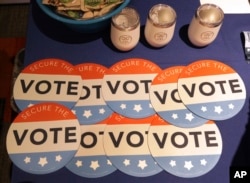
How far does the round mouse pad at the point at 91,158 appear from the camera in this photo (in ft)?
2.15

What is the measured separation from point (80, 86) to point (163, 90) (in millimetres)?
206

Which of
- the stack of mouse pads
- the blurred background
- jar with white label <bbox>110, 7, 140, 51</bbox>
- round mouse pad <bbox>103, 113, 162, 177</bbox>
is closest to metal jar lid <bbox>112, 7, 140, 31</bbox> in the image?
jar with white label <bbox>110, 7, 140, 51</bbox>

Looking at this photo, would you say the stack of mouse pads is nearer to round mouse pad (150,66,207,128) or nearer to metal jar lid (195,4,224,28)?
round mouse pad (150,66,207,128)

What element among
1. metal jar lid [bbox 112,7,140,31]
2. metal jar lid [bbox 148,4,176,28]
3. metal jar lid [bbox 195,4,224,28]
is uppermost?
metal jar lid [bbox 195,4,224,28]

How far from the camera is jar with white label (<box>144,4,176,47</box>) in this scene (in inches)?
28.6

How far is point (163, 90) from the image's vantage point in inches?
29.2

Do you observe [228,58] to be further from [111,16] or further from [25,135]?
[25,135]

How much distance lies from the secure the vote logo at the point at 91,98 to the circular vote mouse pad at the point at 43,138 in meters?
0.03

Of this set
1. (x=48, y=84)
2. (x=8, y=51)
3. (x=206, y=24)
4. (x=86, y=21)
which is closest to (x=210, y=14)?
(x=206, y=24)

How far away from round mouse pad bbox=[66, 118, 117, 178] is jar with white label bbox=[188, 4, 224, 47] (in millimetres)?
339

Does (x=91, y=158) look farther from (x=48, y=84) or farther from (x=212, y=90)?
(x=212, y=90)

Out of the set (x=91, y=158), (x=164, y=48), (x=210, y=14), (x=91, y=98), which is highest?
(x=210, y=14)

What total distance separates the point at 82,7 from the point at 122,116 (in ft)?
0.98

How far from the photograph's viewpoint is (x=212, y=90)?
2.43 ft
